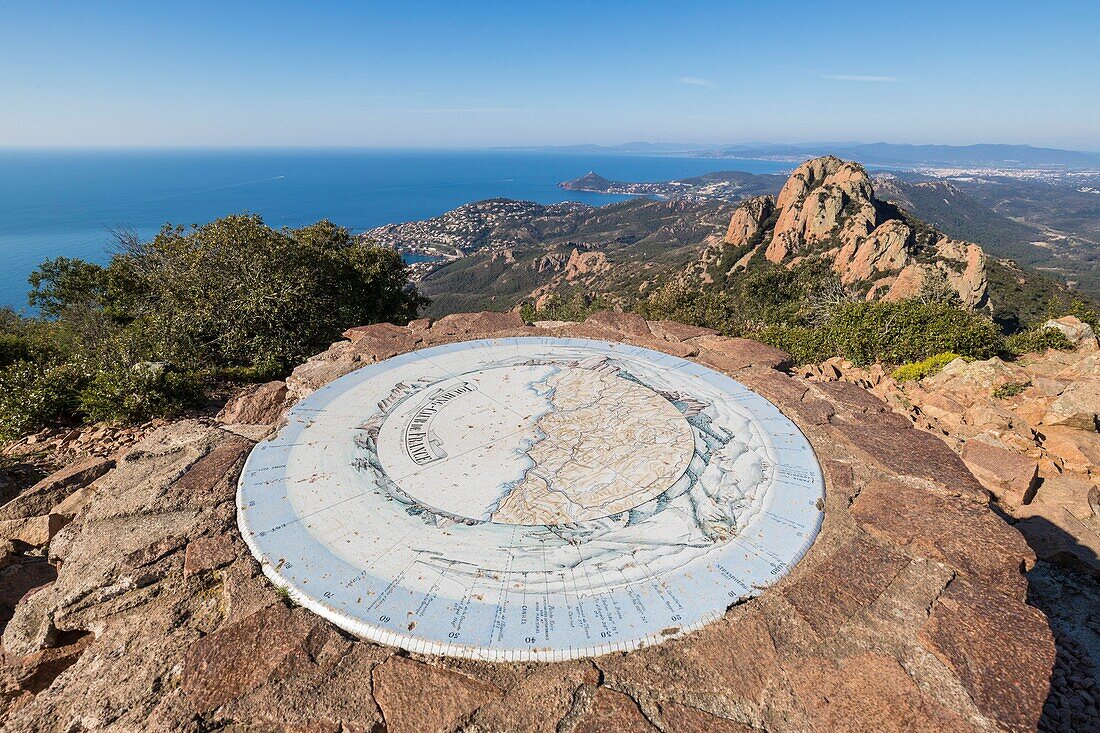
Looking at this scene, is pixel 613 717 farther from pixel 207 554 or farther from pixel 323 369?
pixel 323 369

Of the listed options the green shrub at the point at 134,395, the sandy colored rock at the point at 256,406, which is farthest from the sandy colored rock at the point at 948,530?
the green shrub at the point at 134,395

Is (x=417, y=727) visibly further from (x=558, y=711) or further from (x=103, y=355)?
(x=103, y=355)

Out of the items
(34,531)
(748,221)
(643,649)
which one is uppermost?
(643,649)

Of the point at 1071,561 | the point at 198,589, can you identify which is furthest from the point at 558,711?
the point at 1071,561

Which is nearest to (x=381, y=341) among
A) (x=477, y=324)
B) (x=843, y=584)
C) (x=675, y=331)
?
(x=477, y=324)

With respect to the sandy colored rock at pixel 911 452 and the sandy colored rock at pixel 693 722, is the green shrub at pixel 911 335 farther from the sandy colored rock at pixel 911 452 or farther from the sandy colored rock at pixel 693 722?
the sandy colored rock at pixel 693 722

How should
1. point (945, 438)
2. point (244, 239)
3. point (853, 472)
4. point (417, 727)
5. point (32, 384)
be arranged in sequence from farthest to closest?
1. point (244, 239)
2. point (32, 384)
3. point (945, 438)
4. point (853, 472)
5. point (417, 727)

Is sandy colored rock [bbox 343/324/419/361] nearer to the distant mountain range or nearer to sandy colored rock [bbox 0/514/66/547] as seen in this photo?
sandy colored rock [bbox 0/514/66/547]
